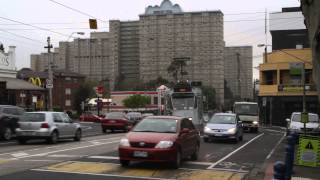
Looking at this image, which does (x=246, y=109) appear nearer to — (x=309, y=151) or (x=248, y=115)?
(x=248, y=115)

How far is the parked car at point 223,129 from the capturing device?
28453mm

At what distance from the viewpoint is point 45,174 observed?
46.3ft

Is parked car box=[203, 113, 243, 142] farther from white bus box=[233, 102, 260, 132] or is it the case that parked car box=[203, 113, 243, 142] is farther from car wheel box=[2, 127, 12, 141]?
white bus box=[233, 102, 260, 132]

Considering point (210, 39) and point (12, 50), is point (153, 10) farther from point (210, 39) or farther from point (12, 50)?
point (12, 50)

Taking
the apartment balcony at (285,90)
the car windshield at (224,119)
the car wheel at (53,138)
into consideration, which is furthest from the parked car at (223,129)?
the apartment balcony at (285,90)

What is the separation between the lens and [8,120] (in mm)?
27656

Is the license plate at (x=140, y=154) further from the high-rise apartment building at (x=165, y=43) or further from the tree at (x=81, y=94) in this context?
the tree at (x=81, y=94)

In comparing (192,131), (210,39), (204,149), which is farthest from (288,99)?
(192,131)

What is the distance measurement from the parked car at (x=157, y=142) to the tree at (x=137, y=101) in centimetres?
9391

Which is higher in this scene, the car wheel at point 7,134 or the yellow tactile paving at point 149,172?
the car wheel at point 7,134

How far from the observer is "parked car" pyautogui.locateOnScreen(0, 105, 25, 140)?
27359 mm

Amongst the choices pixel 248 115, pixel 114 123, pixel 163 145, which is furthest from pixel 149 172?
pixel 248 115

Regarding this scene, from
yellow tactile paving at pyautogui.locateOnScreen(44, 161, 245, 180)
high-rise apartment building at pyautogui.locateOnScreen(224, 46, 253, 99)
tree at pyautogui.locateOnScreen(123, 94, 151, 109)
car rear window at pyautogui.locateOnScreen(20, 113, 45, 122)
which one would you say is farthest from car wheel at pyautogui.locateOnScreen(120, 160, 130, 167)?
tree at pyautogui.locateOnScreen(123, 94, 151, 109)

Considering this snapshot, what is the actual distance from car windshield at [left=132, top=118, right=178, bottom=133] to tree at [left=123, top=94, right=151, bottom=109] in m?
94.2
